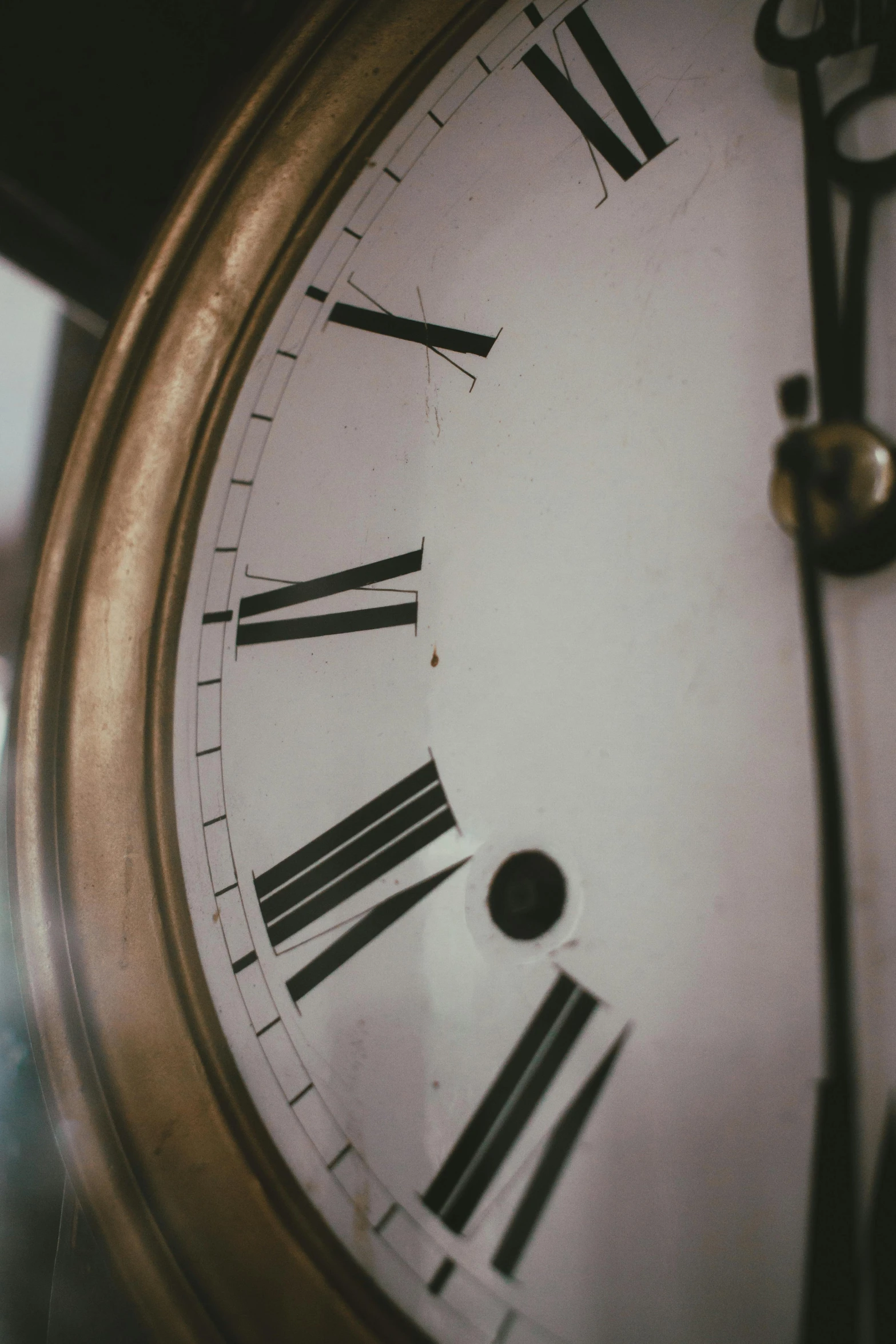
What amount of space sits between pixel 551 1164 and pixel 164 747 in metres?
0.29

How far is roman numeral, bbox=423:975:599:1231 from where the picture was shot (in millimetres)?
317

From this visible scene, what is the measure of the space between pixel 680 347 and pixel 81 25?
0.58m

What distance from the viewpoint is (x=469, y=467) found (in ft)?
1.31

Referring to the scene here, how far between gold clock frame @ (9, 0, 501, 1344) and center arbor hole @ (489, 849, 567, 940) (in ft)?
0.55

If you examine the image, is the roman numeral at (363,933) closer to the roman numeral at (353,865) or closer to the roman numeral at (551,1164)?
the roman numeral at (353,865)

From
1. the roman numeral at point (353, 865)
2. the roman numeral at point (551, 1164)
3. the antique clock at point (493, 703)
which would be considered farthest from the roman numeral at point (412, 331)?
the roman numeral at point (551, 1164)

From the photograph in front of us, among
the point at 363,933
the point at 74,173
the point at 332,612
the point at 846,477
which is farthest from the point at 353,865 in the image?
the point at 74,173

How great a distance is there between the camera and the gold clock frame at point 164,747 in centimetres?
36

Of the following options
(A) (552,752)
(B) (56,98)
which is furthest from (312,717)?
(B) (56,98)

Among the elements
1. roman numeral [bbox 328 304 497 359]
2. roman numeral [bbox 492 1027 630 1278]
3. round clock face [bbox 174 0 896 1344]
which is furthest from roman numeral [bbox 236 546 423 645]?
roman numeral [bbox 492 1027 630 1278]

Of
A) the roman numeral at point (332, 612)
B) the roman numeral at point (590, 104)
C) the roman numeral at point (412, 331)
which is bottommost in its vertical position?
the roman numeral at point (332, 612)

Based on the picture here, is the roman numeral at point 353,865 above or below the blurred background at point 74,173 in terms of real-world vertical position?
below

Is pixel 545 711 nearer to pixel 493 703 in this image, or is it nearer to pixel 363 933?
pixel 493 703

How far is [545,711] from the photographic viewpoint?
0.36 metres
